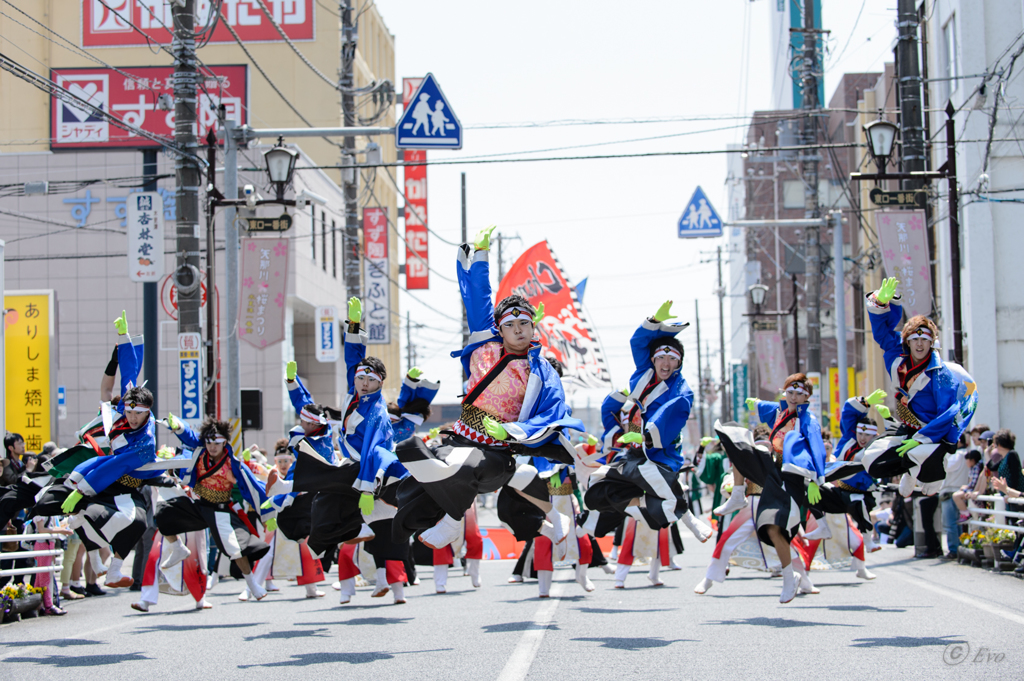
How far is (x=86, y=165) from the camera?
2867 centimetres

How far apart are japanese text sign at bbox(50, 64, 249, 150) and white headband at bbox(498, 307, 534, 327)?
21279 millimetres

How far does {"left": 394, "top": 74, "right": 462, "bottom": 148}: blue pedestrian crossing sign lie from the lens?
47.4 ft

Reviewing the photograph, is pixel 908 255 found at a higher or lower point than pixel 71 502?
higher

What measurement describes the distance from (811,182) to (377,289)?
11533mm

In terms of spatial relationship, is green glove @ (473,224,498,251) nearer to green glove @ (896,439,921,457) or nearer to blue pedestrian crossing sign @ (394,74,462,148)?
green glove @ (896,439,921,457)

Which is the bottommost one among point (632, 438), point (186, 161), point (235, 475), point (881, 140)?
point (235, 475)

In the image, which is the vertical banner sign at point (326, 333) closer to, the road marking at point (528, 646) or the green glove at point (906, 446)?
the road marking at point (528, 646)

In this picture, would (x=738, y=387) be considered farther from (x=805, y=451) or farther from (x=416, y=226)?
(x=805, y=451)

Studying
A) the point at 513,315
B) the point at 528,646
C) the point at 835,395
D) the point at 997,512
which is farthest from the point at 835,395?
the point at 513,315

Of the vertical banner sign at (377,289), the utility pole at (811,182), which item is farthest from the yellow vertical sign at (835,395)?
the vertical banner sign at (377,289)

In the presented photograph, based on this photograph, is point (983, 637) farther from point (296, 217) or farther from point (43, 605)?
point (296, 217)

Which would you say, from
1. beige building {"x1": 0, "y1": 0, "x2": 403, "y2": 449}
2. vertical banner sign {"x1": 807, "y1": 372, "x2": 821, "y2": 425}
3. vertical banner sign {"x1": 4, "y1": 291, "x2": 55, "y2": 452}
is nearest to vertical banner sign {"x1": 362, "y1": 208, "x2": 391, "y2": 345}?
beige building {"x1": 0, "y1": 0, "x2": 403, "y2": 449}

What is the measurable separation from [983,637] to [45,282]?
1025 inches

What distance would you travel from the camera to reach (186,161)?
47.9ft
